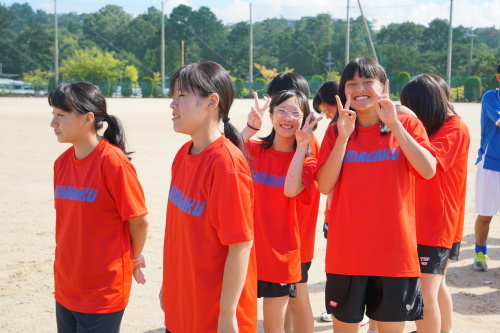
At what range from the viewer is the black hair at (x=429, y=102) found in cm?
384

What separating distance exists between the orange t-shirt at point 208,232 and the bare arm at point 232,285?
2.2 inches

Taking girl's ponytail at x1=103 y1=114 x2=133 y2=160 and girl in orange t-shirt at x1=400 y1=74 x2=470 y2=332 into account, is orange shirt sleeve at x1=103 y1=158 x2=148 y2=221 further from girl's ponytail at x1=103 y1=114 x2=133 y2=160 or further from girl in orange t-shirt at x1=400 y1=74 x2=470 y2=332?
girl in orange t-shirt at x1=400 y1=74 x2=470 y2=332

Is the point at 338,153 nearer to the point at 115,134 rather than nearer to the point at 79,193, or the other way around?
the point at 115,134

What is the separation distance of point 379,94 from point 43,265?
409 cm

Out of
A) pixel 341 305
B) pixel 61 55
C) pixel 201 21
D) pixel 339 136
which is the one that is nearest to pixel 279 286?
pixel 341 305

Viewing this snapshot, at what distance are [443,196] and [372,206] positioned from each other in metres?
0.90

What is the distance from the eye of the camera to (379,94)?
10.5ft

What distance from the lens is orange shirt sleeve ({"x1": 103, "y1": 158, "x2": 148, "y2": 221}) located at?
296cm

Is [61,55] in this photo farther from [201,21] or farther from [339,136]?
[339,136]

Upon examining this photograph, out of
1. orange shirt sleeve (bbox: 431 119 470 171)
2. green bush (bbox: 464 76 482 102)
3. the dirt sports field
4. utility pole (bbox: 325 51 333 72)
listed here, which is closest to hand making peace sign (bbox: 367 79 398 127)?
orange shirt sleeve (bbox: 431 119 470 171)

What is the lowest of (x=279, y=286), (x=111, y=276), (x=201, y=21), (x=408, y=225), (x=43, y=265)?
(x=43, y=265)

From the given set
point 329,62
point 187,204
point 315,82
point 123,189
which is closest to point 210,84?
point 187,204

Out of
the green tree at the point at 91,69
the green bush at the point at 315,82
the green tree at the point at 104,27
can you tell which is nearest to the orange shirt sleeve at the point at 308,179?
the green bush at the point at 315,82

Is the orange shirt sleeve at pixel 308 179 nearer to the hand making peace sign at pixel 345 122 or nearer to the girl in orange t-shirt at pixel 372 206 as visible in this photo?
the girl in orange t-shirt at pixel 372 206
